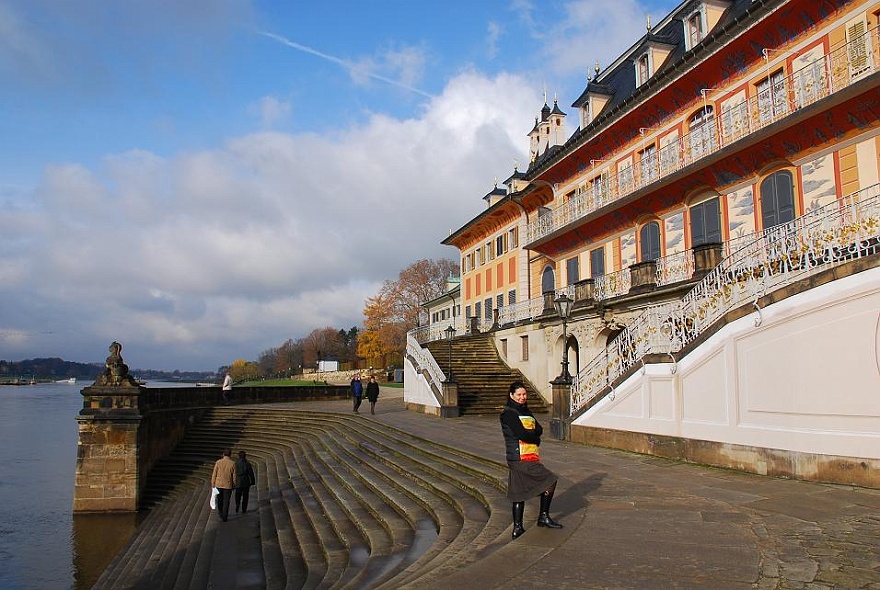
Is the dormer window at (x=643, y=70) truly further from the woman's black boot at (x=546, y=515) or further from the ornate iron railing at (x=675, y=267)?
the woman's black boot at (x=546, y=515)

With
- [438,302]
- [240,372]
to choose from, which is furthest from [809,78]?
[240,372]

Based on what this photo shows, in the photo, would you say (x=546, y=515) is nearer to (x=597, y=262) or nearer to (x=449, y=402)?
(x=449, y=402)

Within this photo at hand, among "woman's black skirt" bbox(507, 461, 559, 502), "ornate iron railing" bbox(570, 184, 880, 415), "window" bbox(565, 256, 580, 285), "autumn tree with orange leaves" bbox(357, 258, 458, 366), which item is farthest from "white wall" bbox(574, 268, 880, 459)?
"autumn tree with orange leaves" bbox(357, 258, 458, 366)

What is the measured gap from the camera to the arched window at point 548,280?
94.5 ft

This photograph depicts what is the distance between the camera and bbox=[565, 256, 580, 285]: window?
2623cm

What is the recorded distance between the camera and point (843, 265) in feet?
27.8

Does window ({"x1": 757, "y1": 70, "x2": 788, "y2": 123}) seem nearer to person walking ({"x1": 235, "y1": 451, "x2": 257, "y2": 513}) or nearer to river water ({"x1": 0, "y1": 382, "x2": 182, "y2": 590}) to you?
person walking ({"x1": 235, "y1": 451, "x2": 257, "y2": 513})

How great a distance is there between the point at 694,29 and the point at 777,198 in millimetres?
7886

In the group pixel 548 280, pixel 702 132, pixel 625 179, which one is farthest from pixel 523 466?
pixel 548 280

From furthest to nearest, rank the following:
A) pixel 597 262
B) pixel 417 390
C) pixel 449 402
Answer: pixel 417 390, pixel 597 262, pixel 449 402

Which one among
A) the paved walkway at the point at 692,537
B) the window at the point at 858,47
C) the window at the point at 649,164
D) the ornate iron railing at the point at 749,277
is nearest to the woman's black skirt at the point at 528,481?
the paved walkway at the point at 692,537

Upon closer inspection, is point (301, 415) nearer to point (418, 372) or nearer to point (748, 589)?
point (418, 372)

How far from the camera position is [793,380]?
9.05 metres

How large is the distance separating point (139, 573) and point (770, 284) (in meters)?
13.8
